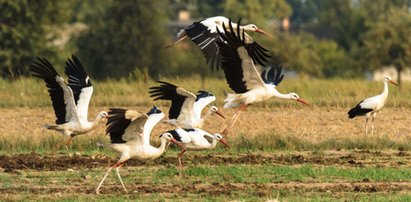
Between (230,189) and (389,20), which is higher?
(389,20)

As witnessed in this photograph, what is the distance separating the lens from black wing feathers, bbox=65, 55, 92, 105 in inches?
632

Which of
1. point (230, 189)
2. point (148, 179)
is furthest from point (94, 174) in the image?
point (230, 189)

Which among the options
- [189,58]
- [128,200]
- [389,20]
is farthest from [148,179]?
[189,58]

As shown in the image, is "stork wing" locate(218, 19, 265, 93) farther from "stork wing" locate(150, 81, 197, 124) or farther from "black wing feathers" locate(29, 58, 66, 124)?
"black wing feathers" locate(29, 58, 66, 124)

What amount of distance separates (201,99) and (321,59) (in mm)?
47213

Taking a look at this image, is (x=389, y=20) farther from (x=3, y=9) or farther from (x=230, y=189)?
(x=230, y=189)

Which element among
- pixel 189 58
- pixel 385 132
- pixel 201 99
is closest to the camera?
pixel 201 99

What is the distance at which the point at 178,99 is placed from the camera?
52.4 feet

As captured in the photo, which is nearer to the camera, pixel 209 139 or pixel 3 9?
pixel 209 139

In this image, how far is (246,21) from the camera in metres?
55.3

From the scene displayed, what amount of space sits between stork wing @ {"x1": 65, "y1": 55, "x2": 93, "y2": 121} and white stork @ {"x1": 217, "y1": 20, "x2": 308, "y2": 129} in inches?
74.7

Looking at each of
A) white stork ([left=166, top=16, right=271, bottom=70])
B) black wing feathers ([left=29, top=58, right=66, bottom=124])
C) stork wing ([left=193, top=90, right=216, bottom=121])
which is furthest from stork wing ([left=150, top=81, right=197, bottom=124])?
white stork ([left=166, top=16, right=271, bottom=70])

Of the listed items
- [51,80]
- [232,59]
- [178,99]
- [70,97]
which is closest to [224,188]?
[70,97]

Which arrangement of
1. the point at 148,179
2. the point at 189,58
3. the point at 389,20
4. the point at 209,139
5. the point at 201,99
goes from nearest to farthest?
the point at 148,179 < the point at 209,139 < the point at 201,99 < the point at 389,20 < the point at 189,58
